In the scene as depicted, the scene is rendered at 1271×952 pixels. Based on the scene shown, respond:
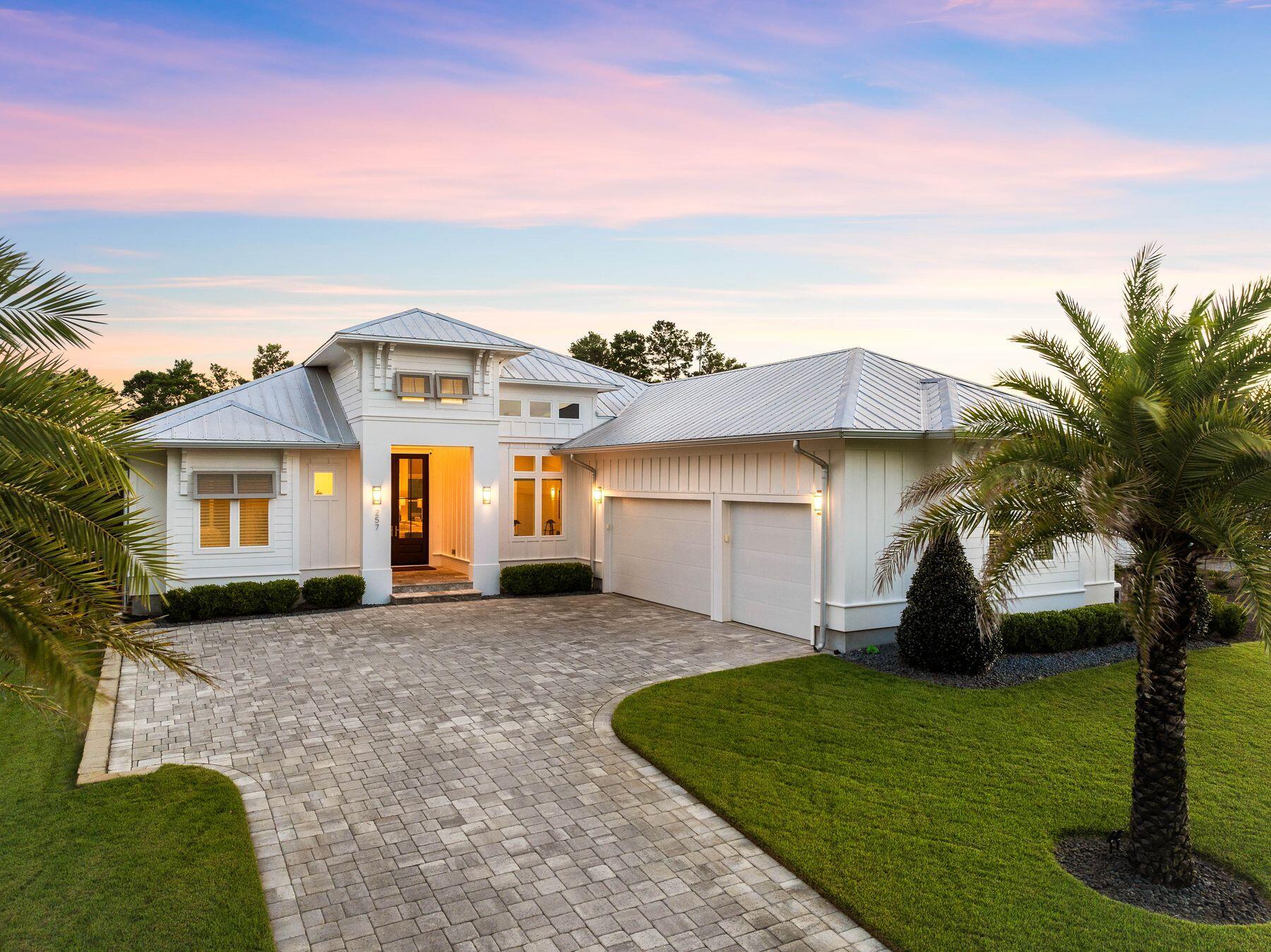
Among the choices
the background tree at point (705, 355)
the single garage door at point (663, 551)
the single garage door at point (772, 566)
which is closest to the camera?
the single garage door at point (772, 566)

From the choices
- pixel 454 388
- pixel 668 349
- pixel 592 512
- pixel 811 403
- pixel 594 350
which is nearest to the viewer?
pixel 811 403

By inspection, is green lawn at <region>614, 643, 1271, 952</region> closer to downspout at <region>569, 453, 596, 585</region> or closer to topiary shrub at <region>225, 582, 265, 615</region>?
downspout at <region>569, 453, 596, 585</region>

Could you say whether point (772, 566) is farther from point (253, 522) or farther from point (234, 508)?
point (234, 508)

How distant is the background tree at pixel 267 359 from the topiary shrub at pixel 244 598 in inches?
1176

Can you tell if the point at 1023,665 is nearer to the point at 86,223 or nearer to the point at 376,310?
the point at 86,223

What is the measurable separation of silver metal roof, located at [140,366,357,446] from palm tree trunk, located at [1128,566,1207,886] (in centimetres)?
1383

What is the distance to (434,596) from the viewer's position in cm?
1573

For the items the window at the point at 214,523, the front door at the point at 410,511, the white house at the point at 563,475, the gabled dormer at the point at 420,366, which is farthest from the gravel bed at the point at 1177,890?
the front door at the point at 410,511

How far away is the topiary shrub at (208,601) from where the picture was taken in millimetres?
13594

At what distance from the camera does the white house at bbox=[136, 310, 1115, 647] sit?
1135 centimetres

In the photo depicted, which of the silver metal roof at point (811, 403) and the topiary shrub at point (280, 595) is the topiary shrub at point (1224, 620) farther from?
the topiary shrub at point (280, 595)

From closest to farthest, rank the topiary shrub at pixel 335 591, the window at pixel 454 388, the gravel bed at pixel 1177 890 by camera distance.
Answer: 1. the gravel bed at pixel 1177 890
2. the topiary shrub at pixel 335 591
3. the window at pixel 454 388

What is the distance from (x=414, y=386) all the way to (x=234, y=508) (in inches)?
165

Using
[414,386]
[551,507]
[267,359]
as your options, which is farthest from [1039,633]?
[267,359]
